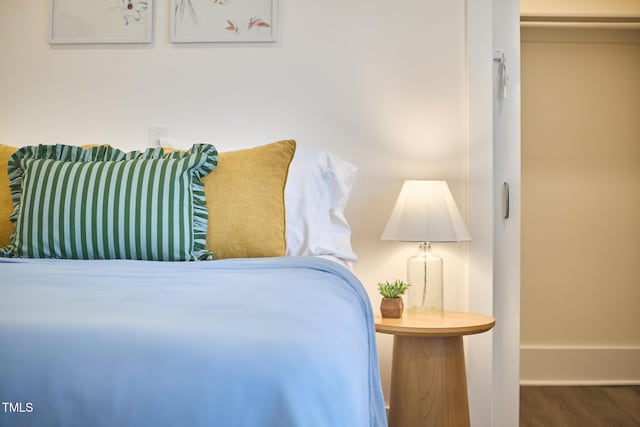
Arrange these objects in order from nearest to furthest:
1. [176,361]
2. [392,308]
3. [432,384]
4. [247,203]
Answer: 1. [176,361]
2. [247,203]
3. [432,384]
4. [392,308]

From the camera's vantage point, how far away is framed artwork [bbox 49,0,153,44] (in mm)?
2820

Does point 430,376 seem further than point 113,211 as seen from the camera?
Yes

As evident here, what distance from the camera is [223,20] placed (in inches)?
110

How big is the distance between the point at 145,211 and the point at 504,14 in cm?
172

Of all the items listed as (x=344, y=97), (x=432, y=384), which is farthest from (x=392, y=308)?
(x=344, y=97)

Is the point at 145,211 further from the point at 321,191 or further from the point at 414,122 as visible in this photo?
the point at 414,122

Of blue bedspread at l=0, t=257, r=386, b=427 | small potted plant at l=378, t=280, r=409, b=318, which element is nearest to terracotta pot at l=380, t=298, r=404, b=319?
small potted plant at l=378, t=280, r=409, b=318

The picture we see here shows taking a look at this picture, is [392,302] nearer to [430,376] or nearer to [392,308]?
[392,308]

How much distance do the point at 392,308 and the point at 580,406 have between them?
4.95 ft

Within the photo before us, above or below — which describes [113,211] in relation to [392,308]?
above

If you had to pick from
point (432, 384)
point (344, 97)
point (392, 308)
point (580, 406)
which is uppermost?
point (344, 97)

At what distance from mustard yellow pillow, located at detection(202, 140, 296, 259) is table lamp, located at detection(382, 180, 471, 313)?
50 cm

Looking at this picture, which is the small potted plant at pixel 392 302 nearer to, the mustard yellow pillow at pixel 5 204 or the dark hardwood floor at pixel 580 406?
the dark hardwood floor at pixel 580 406

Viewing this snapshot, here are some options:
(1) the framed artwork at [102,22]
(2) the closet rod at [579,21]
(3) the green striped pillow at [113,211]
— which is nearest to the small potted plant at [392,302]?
(3) the green striped pillow at [113,211]
